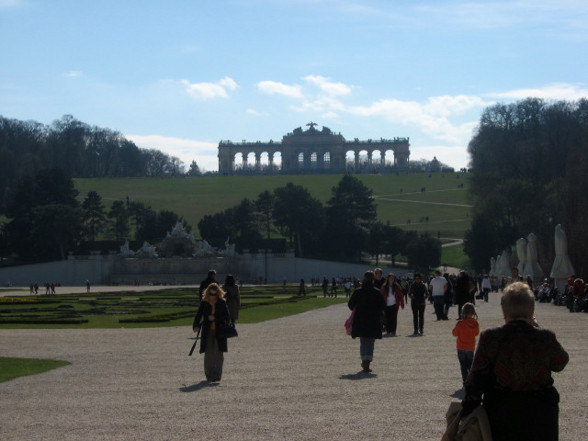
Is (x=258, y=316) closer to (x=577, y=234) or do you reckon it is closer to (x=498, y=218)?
(x=577, y=234)

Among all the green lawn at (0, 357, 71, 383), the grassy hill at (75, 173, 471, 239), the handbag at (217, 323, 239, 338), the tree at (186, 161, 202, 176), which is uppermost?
the tree at (186, 161, 202, 176)

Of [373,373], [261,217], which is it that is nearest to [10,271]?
[261,217]

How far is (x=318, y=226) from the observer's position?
76938 mm

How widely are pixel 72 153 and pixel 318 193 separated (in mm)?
29221

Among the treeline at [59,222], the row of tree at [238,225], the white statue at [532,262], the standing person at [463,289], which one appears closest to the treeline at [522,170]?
the row of tree at [238,225]

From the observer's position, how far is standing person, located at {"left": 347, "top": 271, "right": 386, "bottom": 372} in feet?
40.1

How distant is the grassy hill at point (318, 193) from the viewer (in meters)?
91.7

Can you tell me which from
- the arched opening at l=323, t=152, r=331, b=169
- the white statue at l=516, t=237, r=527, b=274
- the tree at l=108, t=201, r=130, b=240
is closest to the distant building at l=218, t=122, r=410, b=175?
the arched opening at l=323, t=152, r=331, b=169

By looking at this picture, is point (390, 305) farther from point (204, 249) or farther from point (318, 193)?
point (318, 193)

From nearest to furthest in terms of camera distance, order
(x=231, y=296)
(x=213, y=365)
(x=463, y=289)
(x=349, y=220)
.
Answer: (x=213, y=365), (x=231, y=296), (x=463, y=289), (x=349, y=220)

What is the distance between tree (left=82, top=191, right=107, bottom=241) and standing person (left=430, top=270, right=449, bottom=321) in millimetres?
59541

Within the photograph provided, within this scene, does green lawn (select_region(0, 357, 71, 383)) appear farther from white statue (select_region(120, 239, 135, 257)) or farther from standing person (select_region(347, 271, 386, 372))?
white statue (select_region(120, 239, 135, 257))

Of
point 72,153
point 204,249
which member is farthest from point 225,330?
point 72,153

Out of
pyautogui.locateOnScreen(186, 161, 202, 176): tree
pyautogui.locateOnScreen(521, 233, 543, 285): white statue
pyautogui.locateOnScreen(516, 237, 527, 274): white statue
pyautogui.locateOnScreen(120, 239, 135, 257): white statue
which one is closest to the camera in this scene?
pyautogui.locateOnScreen(521, 233, 543, 285): white statue
